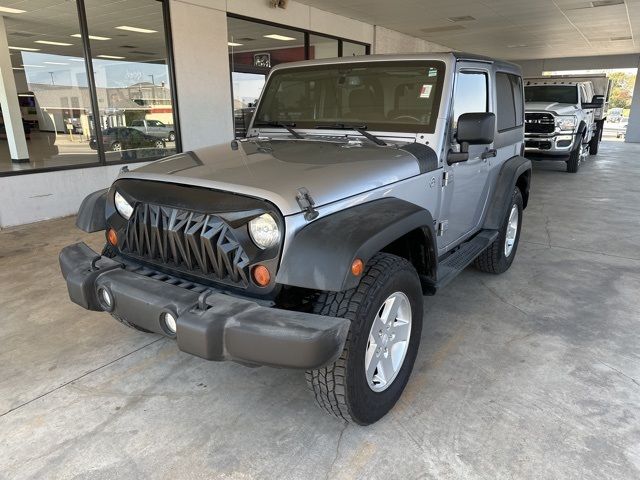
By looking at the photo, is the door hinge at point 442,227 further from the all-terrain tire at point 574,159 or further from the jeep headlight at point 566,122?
the all-terrain tire at point 574,159

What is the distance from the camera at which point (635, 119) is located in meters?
19.8

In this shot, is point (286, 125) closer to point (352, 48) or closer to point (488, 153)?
point (488, 153)

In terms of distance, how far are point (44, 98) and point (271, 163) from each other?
37.4ft

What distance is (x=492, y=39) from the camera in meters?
16.0

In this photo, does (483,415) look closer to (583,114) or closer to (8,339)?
(8,339)

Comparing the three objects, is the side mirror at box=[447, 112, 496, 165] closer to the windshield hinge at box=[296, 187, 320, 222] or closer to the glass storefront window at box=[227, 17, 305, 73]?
the windshield hinge at box=[296, 187, 320, 222]

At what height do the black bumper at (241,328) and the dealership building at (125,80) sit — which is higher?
the dealership building at (125,80)

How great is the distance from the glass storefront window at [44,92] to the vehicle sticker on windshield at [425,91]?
18.6 ft

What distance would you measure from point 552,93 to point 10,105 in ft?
40.6

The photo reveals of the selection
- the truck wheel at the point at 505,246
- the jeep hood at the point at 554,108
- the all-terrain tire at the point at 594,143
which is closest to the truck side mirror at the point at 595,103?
the jeep hood at the point at 554,108

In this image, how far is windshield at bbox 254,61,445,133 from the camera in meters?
2.96

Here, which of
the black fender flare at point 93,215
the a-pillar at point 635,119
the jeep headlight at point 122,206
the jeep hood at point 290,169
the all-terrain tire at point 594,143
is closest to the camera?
the jeep hood at point 290,169

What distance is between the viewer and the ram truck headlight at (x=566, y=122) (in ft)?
34.0

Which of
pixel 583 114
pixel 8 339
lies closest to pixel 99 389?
pixel 8 339
